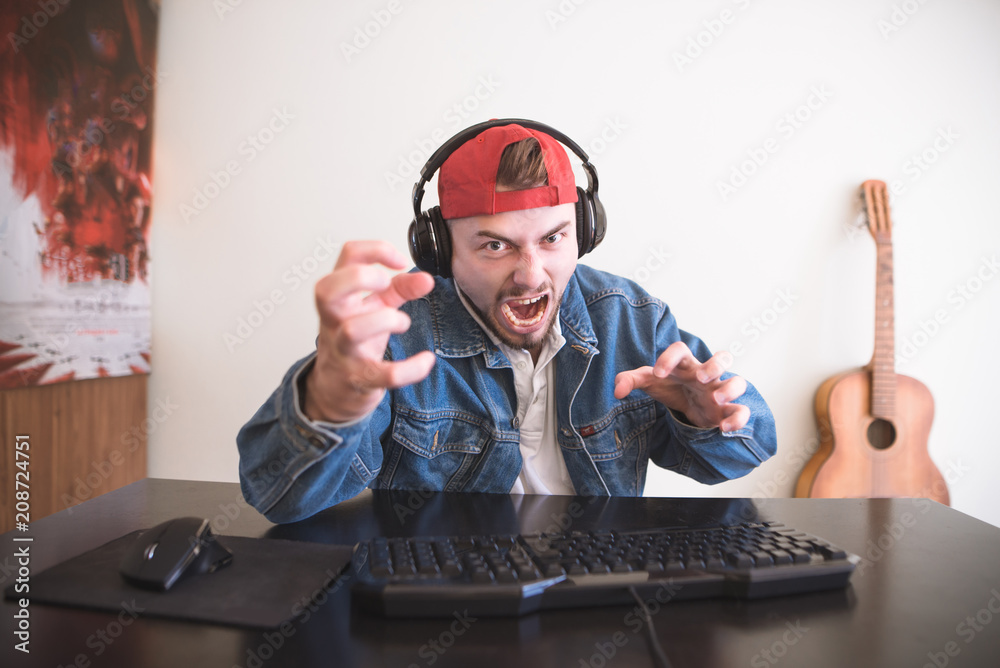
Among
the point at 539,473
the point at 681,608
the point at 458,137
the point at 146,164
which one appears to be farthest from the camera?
the point at 146,164

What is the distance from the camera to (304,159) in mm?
2074

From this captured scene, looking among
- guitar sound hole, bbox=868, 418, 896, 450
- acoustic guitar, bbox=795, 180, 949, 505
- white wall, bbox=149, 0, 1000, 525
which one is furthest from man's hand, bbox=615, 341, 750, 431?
guitar sound hole, bbox=868, 418, 896, 450

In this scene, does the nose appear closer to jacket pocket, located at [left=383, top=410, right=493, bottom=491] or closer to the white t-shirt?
the white t-shirt

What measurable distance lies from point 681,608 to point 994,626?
0.96 ft

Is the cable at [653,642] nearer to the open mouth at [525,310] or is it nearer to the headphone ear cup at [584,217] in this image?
the open mouth at [525,310]

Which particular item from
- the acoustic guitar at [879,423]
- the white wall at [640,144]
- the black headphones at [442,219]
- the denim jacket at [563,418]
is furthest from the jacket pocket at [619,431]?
the acoustic guitar at [879,423]

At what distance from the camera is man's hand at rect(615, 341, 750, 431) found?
0.87 m

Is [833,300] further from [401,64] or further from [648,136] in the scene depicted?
[401,64]

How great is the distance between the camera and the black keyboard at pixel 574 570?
551 millimetres

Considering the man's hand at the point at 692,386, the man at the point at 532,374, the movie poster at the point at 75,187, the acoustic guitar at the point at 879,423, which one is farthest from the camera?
the acoustic guitar at the point at 879,423

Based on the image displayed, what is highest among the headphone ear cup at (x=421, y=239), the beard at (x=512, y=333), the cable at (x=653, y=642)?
the headphone ear cup at (x=421, y=239)

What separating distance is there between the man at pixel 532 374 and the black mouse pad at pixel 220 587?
25 centimetres

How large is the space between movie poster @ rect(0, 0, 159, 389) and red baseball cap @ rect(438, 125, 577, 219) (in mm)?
1258

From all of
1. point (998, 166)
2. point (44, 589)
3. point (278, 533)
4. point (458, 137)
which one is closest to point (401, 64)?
point (458, 137)
